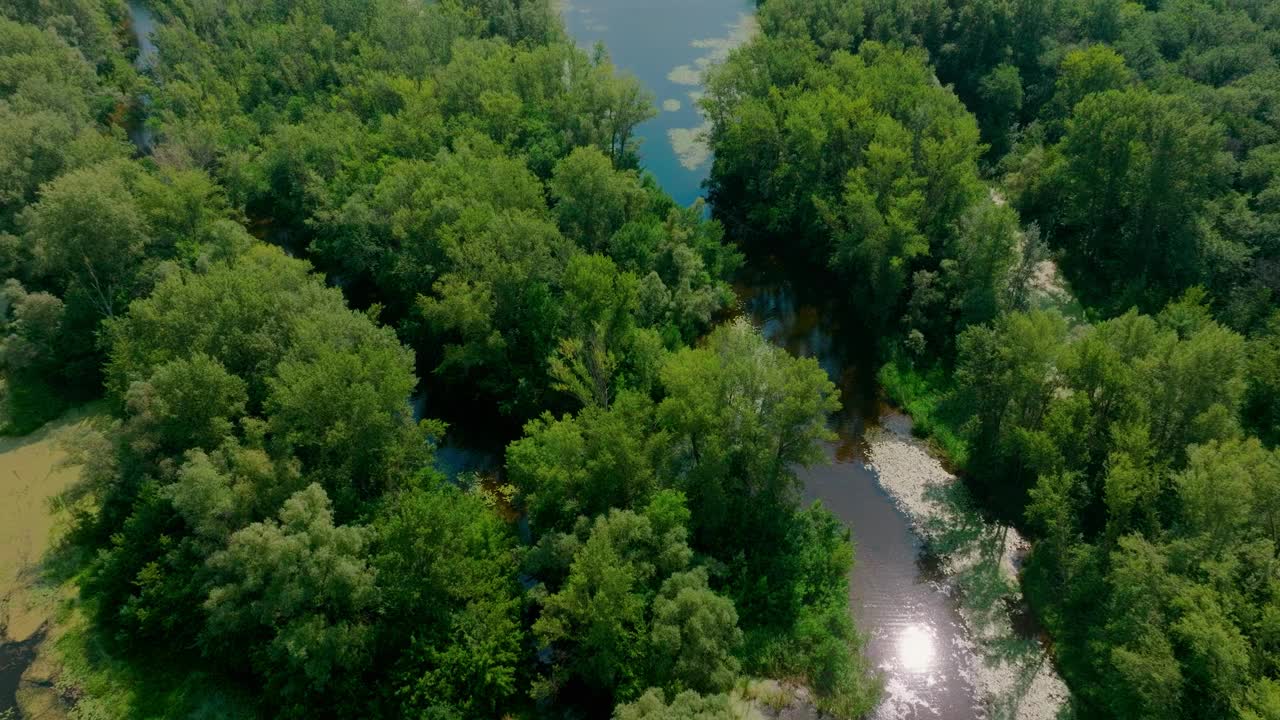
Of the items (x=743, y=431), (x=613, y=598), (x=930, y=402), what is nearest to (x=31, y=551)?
(x=613, y=598)

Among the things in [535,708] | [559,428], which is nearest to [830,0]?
[559,428]

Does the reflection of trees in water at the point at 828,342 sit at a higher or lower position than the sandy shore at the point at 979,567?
higher

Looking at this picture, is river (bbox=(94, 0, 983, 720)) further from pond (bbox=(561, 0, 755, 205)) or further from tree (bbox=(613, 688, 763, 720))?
tree (bbox=(613, 688, 763, 720))

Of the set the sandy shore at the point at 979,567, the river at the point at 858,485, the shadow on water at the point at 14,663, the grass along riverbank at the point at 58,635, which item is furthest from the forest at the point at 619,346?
the shadow on water at the point at 14,663

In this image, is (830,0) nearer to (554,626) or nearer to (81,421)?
(554,626)

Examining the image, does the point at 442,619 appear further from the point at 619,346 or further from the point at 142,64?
the point at 142,64

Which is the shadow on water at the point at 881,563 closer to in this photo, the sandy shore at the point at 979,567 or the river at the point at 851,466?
the river at the point at 851,466
